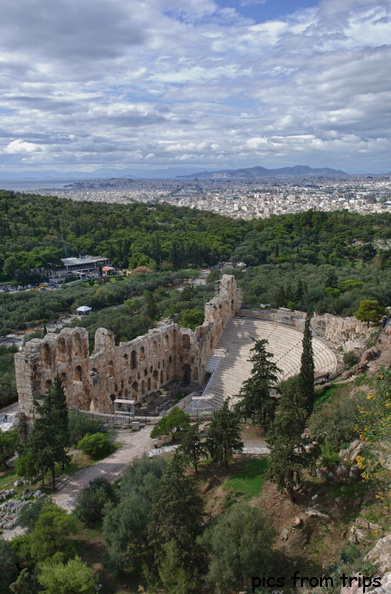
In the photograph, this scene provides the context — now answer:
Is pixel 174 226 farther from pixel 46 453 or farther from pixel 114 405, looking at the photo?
pixel 46 453

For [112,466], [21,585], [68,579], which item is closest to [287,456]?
[68,579]

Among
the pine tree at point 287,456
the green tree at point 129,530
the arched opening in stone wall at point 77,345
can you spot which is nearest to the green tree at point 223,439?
the pine tree at point 287,456

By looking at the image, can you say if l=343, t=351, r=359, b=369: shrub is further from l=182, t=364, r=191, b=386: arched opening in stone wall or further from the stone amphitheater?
l=182, t=364, r=191, b=386: arched opening in stone wall

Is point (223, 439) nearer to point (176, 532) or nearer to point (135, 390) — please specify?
point (176, 532)

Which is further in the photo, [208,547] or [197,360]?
[197,360]

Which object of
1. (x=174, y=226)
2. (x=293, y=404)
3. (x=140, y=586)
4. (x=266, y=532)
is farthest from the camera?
(x=174, y=226)

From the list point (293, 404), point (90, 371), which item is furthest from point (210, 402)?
point (293, 404)
